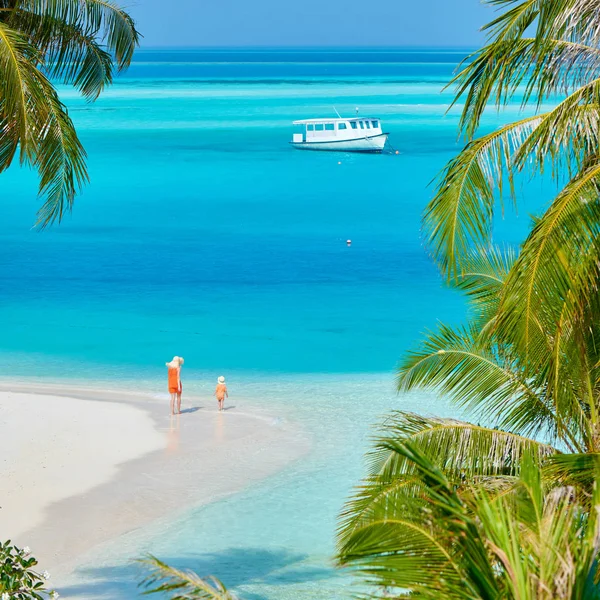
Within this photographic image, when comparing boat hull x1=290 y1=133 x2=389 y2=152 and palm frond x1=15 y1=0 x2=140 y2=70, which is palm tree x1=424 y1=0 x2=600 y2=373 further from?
boat hull x1=290 y1=133 x2=389 y2=152

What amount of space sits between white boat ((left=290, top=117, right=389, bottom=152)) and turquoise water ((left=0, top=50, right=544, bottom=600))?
3.56ft

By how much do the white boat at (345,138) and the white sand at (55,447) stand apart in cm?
4682

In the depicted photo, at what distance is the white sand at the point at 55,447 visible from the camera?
13484mm

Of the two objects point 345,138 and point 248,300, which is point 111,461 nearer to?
point 248,300

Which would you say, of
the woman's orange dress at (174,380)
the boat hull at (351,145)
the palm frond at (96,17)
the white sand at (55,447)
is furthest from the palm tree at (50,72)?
the boat hull at (351,145)

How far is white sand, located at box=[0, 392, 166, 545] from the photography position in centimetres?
1348

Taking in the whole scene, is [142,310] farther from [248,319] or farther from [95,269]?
[95,269]

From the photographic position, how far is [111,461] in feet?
49.4

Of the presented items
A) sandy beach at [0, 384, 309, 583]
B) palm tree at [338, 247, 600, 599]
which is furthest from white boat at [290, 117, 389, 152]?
palm tree at [338, 247, 600, 599]

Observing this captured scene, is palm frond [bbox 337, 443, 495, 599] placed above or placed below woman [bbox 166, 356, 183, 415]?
below

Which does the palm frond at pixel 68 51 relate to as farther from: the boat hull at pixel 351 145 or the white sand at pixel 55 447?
the boat hull at pixel 351 145

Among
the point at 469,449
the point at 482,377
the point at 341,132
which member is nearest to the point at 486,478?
the point at 469,449

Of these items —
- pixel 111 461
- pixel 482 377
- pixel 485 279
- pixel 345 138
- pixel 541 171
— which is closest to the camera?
pixel 541 171

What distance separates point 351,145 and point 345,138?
570 mm
